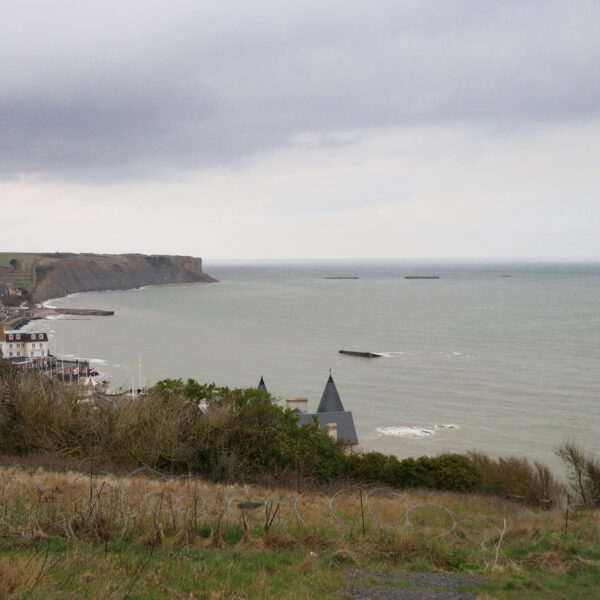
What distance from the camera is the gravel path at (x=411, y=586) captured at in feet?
25.3

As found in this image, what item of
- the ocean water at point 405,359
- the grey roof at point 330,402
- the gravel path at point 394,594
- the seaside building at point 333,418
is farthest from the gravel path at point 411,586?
the ocean water at point 405,359

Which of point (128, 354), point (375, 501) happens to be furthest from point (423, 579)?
point (128, 354)

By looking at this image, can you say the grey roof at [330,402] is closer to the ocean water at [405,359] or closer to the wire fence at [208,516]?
the ocean water at [405,359]

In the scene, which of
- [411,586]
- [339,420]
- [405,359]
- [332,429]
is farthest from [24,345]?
[411,586]

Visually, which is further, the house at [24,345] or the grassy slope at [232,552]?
the house at [24,345]

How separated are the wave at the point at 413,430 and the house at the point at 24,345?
45.0 meters

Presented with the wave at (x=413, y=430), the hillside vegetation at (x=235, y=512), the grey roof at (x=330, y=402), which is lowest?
the wave at (x=413, y=430)

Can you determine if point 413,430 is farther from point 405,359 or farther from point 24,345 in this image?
point 24,345

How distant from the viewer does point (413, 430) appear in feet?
119

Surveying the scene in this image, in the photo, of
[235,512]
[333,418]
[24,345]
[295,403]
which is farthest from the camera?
[24,345]

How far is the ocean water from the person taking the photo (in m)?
36.9

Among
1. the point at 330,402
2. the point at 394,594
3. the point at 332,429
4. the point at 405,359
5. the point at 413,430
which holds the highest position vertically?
the point at 394,594

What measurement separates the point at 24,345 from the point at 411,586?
67300 mm

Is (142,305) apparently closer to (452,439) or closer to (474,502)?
(452,439)
